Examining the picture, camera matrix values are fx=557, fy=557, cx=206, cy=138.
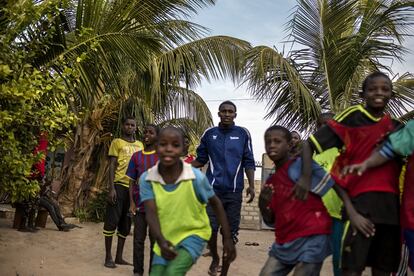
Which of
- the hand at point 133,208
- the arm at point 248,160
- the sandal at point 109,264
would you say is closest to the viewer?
the arm at point 248,160

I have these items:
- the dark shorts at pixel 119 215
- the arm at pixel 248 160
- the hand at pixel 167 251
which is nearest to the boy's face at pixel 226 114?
the arm at pixel 248 160

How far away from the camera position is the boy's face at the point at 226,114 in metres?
5.87

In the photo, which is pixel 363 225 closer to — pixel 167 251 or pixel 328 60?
pixel 167 251

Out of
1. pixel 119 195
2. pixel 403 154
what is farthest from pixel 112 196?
pixel 403 154

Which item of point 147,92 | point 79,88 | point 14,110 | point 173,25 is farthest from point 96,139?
point 14,110

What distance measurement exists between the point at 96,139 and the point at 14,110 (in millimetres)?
5551

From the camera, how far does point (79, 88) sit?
6.44m

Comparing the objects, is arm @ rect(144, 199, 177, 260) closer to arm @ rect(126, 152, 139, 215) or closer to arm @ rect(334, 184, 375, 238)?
arm @ rect(334, 184, 375, 238)

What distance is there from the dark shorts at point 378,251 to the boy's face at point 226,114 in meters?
2.61

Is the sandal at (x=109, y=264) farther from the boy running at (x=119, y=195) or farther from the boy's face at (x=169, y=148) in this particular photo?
the boy's face at (x=169, y=148)

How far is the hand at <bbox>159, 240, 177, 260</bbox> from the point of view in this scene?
11.5 ft

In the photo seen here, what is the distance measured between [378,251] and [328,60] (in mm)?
6214

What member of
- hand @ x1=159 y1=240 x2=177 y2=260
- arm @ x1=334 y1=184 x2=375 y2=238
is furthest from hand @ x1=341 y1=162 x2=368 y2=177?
hand @ x1=159 y1=240 x2=177 y2=260

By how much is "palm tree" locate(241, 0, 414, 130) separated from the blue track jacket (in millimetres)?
3066
